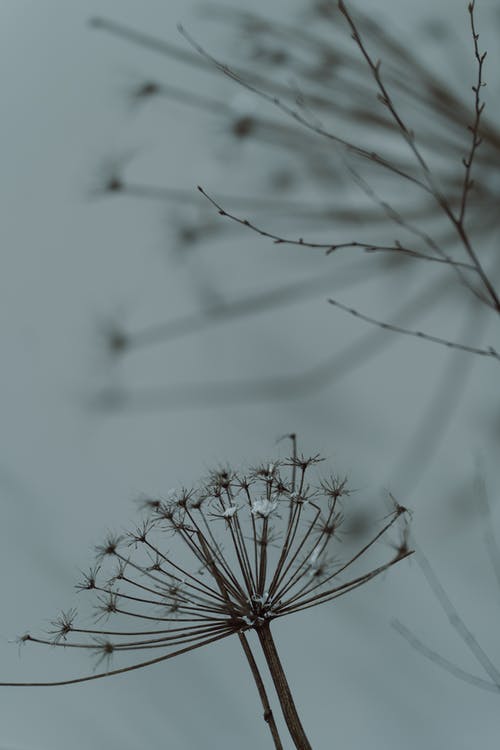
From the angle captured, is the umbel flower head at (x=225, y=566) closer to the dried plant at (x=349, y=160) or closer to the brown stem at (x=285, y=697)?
the brown stem at (x=285, y=697)

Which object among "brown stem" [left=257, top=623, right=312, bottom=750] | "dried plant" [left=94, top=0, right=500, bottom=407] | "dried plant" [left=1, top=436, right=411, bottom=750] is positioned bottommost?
"brown stem" [left=257, top=623, right=312, bottom=750]

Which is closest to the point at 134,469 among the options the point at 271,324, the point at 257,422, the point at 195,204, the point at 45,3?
the point at 257,422

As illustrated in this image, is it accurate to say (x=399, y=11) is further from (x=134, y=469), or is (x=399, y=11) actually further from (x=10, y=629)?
(x=10, y=629)

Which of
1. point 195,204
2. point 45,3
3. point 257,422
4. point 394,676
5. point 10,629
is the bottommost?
point 394,676

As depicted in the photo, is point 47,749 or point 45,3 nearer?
point 47,749

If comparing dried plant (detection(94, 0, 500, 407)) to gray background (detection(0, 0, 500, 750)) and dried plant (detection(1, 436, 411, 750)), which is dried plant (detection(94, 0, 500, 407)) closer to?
gray background (detection(0, 0, 500, 750))

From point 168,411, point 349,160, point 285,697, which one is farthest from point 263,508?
point 349,160

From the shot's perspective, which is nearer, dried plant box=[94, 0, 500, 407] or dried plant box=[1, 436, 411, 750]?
dried plant box=[1, 436, 411, 750]

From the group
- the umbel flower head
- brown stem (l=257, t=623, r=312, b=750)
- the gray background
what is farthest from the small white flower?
the gray background
